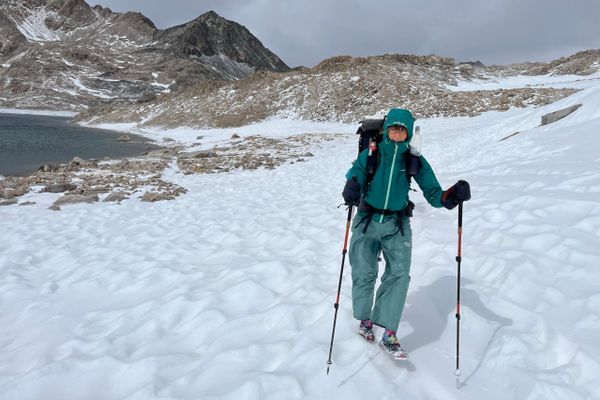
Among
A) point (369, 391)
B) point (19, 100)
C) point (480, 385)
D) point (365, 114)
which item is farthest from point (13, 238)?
point (19, 100)

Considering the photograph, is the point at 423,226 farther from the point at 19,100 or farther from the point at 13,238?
the point at 19,100

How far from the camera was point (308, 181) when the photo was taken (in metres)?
16.0

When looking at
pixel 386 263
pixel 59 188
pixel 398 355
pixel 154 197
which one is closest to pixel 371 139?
pixel 386 263

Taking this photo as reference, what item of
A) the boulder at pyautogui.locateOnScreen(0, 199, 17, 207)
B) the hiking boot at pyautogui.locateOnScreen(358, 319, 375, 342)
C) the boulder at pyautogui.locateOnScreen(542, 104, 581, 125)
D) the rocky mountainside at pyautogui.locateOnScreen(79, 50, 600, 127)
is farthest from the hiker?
the rocky mountainside at pyautogui.locateOnScreen(79, 50, 600, 127)

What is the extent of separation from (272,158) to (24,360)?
18979mm

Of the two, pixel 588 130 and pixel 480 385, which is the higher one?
pixel 588 130

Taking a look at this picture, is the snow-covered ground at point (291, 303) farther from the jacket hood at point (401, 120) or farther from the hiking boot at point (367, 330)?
the jacket hood at point (401, 120)

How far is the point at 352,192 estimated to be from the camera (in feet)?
13.5

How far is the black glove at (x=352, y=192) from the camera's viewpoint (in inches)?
161

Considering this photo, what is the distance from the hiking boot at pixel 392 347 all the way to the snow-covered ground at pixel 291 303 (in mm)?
132

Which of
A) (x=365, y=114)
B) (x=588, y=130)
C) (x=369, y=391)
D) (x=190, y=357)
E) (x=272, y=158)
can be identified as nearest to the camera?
(x=369, y=391)

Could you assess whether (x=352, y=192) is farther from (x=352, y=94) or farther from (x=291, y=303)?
(x=352, y=94)

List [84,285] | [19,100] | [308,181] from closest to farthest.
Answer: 1. [84,285]
2. [308,181]
3. [19,100]

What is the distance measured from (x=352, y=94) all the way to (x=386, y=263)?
4841 cm
